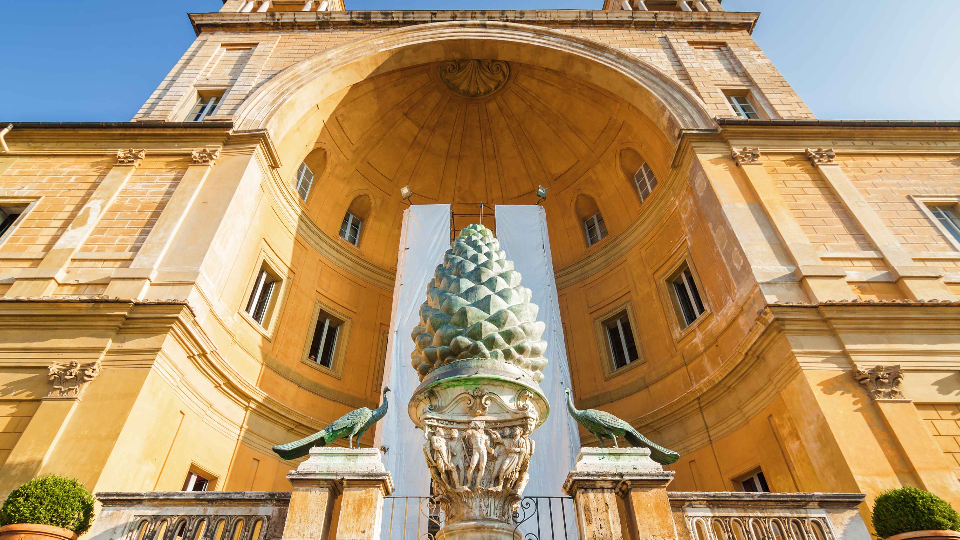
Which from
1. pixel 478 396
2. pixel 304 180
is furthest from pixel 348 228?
pixel 478 396

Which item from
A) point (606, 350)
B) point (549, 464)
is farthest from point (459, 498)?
point (606, 350)

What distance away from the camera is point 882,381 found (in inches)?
323

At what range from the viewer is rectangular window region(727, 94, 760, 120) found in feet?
46.6

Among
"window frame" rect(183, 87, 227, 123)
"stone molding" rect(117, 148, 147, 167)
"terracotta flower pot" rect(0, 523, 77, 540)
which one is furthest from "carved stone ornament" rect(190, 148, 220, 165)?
"terracotta flower pot" rect(0, 523, 77, 540)

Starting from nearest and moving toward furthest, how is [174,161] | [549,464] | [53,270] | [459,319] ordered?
[459,319]
[53,270]
[549,464]
[174,161]

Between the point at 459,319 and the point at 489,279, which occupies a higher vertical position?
the point at 489,279

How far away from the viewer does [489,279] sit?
4988 millimetres

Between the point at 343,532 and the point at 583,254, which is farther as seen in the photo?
the point at 583,254

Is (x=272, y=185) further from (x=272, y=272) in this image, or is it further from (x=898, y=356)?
(x=898, y=356)

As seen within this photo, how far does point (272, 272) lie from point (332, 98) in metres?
5.33

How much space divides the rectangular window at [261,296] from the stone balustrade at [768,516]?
32.1 ft

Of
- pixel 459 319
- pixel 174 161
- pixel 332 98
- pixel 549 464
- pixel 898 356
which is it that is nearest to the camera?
pixel 459 319

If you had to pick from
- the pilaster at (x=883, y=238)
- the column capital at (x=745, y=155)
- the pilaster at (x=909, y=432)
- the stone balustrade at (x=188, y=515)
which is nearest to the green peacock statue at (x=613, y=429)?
the stone balustrade at (x=188, y=515)

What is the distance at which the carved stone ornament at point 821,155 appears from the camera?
12156mm
